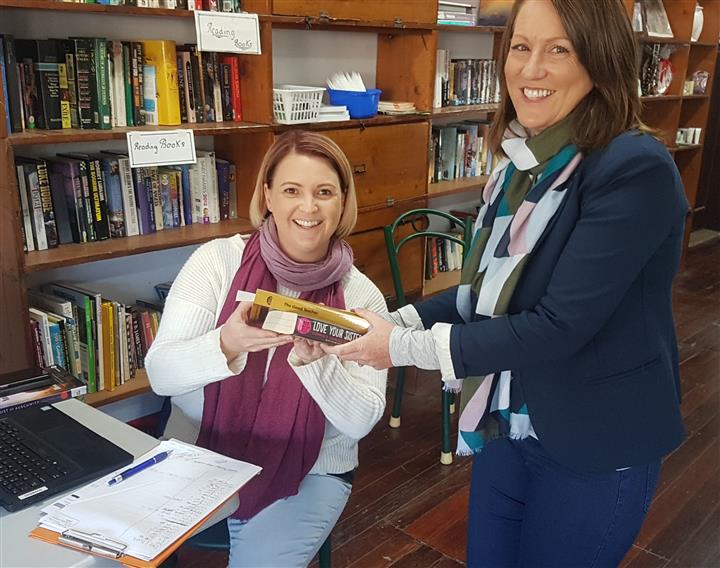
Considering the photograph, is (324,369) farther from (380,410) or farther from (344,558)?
(344,558)

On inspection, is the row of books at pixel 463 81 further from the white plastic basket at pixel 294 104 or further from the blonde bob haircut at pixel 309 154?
the blonde bob haircut at pixel 309 154

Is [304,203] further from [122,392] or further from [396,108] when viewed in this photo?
[396,108]

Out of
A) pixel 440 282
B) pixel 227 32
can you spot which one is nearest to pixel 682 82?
pixel 440 282

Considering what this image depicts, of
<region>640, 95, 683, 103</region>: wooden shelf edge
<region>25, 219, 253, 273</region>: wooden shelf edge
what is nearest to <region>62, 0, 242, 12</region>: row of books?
<region>25, 219, 253, 273</region>: wooden shelf edge

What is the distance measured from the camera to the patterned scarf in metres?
1.27

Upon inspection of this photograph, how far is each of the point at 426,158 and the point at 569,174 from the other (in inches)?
81.9

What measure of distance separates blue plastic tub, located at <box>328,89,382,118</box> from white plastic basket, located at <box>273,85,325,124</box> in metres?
0.23

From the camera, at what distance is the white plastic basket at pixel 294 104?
8.48 ft

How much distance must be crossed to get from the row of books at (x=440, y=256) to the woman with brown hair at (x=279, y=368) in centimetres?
190

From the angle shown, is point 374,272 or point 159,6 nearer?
point 159,6

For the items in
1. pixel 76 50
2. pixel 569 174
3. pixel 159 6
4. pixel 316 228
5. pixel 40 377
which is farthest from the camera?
pixel 159 6

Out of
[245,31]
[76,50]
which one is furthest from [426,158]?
[76,50]

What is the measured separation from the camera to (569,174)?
124cm

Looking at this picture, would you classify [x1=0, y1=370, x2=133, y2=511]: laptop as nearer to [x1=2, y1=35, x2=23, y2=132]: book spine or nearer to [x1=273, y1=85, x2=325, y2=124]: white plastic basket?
[x1=2, y1=35, x2=23, y2=132]: book spine
